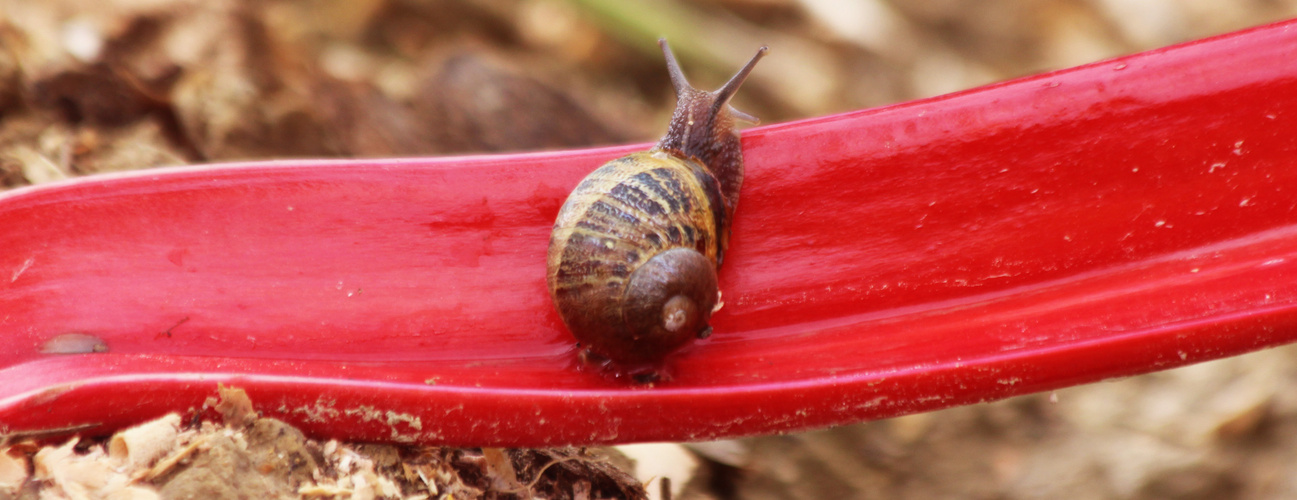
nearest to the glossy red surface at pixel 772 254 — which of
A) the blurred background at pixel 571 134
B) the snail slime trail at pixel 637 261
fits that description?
the snail slime trail at pixel 637 261

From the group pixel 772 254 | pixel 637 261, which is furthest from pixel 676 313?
pixel 772 254

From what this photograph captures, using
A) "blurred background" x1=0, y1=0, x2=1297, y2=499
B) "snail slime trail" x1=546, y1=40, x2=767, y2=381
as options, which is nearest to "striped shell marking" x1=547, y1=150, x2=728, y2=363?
"snail slime trail" x1=546, y1=40, x2=767, y2=381

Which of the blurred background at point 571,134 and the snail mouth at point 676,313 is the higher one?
the blurred background at point 571,134

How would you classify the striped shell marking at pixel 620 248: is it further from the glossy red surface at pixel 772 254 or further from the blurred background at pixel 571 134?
the blurred background at pixel 571 134

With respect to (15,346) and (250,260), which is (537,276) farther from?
(15,346)

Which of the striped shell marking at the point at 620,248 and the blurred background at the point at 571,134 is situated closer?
the striped shell marking at the point at 620,248

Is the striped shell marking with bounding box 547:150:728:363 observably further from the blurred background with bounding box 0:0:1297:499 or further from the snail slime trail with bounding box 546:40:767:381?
the blurred background with bounding box 0:0:1297:499

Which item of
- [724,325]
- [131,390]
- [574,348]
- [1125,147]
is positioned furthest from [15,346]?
[1125,147]
